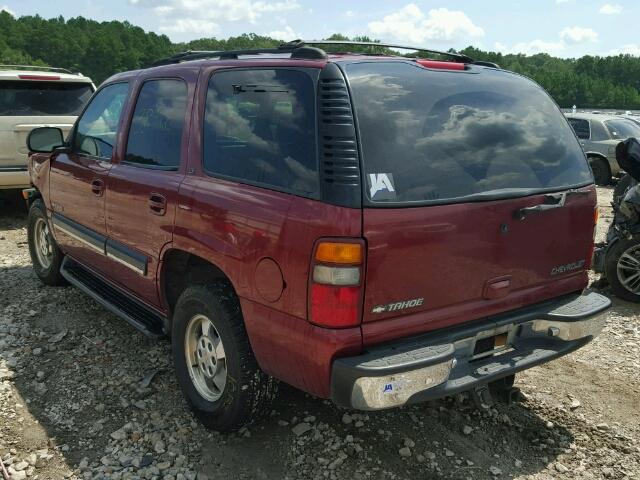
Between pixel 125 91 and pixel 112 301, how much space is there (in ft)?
4.81

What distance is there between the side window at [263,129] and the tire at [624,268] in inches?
162

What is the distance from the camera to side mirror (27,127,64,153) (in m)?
4.95

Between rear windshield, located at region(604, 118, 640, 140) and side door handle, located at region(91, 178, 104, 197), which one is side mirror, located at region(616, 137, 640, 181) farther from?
rear windshield, located at region(604, 118, 640, 140)

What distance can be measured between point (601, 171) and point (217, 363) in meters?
12.6

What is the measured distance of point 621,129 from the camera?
1370 cm

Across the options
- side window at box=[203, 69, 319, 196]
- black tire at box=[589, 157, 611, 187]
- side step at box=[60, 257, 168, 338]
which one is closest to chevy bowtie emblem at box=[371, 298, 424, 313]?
side window at box=[203, 69, 319, 196]

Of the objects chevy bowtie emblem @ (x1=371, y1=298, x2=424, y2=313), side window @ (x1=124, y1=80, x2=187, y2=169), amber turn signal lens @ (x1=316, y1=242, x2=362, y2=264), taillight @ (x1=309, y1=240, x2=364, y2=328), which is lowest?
chevy bowtie emblem @ (x1=371, y1=298, x2=424, y2=313)

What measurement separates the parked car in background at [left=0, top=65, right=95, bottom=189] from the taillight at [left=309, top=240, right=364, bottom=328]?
6.47 m

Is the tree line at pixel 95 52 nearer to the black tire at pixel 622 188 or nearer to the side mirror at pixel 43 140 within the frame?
the black tire at pixel 622 188

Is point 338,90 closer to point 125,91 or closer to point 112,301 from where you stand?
point 125,91

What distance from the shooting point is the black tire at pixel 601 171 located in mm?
13344

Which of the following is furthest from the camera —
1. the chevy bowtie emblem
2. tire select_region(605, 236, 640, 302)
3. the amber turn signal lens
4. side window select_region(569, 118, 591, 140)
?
side window select_region(569, 118, 591, 140)

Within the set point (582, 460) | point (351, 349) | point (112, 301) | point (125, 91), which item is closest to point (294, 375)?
point (351, 349)

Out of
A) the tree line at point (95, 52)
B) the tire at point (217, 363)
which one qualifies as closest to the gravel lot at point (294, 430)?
the tire at point (217, 363)
